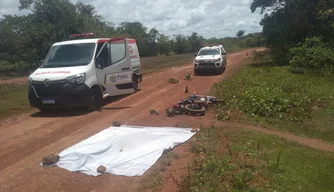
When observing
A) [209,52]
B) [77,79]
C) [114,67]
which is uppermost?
[114,67]

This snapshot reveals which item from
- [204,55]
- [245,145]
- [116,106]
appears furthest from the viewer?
[204,55]

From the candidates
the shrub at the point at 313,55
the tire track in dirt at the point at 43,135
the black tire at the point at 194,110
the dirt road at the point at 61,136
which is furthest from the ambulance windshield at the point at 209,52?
the black tire at the point at 194,110

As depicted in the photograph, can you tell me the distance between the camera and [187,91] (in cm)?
1352

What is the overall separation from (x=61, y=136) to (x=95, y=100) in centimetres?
293

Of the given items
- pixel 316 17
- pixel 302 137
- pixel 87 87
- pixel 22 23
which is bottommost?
pixel 302 137

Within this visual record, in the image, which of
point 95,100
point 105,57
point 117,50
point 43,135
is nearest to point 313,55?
point 117,50

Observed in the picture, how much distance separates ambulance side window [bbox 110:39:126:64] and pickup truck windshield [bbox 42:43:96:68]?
94 centimetres

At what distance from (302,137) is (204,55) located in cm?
1300

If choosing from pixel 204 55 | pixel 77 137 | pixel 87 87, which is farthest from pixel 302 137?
pixel 204 55

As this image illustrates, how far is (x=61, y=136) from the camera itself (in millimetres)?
7629

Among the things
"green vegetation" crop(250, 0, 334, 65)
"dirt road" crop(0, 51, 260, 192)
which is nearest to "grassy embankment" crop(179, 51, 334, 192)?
"dirt road" crop(0, 51, 260, 192)

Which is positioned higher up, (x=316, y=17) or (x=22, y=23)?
(x=22, y=23)

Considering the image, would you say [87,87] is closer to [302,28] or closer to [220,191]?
[220,191]

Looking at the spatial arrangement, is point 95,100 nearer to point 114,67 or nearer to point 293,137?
point 114,67
